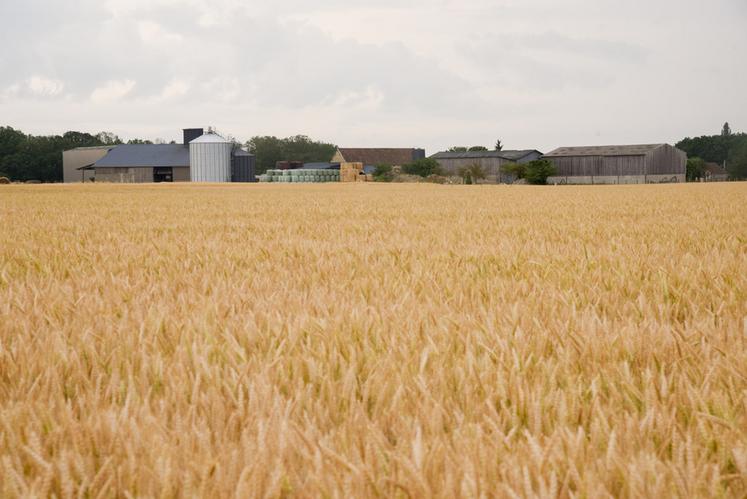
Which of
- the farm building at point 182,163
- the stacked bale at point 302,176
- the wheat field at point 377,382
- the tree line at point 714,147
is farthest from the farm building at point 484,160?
the wheat field at point 377,382

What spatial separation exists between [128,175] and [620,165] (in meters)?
47.2

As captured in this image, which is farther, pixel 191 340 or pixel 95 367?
pixel 191 340

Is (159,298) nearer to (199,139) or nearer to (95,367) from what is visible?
(95,367)

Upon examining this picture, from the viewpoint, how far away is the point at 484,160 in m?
68.8

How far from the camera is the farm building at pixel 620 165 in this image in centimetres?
5809

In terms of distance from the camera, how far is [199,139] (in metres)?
63.7

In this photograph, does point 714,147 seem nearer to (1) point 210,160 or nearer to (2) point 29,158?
(1) point 210,160

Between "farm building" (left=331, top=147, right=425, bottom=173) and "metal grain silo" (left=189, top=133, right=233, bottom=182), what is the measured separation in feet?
105

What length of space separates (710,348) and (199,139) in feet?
214

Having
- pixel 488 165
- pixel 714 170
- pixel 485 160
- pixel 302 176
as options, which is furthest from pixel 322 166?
pixel 714 170

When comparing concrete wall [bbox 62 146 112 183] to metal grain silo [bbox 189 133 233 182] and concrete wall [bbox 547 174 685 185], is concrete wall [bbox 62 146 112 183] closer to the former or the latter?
metal grain silo [bbox 189 133 233 182]

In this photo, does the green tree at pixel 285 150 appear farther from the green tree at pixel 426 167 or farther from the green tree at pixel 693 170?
the green tree at pixel 693 170

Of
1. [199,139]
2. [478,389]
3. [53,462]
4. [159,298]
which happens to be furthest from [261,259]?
[199,139]

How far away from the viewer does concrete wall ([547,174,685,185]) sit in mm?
57750
